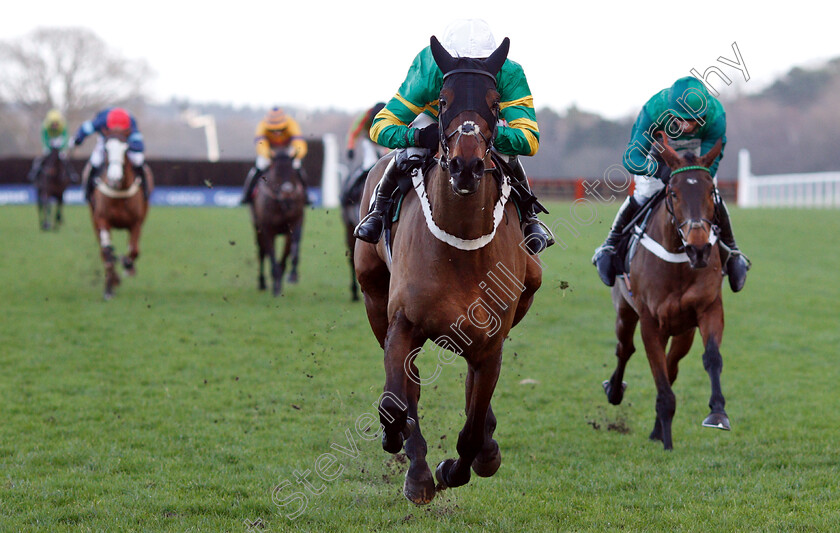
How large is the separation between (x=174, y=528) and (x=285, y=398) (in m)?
2.75

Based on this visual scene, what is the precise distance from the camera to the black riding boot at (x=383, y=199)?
421 centimetres

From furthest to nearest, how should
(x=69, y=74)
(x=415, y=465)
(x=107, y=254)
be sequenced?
1. (x=69, y=74)
2. (x=107, y=254)
3. (x=415, y=465)

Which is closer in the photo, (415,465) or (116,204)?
(415,465)

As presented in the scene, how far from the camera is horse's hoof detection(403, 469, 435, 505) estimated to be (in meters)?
3.95

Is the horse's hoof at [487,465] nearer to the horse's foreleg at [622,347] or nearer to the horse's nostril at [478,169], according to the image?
the horse's nostril at [478,169]

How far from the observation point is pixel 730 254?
232 inches

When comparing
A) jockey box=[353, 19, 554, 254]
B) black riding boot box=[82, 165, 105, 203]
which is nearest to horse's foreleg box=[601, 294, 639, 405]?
jockey box=[353, 19, 554, 254]

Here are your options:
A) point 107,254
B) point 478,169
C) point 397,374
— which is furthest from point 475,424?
point 107,254

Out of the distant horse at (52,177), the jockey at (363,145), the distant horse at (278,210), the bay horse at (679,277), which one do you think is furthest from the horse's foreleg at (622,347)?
the distant horse at (52,177)

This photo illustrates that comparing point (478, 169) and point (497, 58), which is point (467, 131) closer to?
point (478, 169)

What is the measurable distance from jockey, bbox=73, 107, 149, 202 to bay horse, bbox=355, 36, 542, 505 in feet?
27.1

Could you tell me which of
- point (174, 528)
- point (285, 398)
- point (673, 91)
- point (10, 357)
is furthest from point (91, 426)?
point (673, 91)

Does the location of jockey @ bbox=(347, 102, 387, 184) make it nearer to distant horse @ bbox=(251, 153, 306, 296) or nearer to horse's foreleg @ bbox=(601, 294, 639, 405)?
distant horse @ bbox=(251, 153, 306, 296)

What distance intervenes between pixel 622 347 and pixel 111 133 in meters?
7.64
